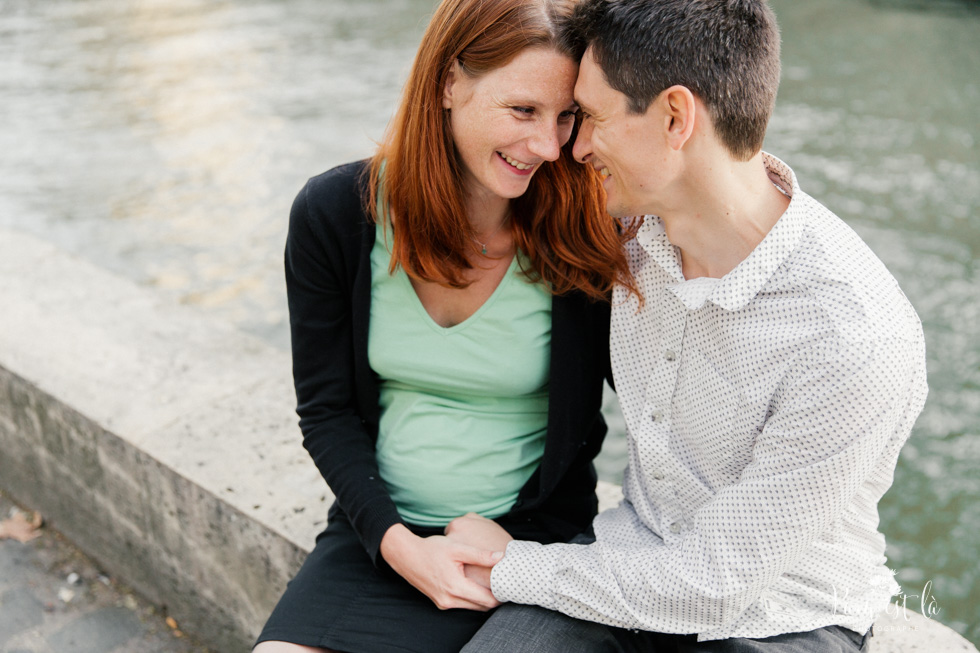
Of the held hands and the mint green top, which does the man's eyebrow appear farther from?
the held hands

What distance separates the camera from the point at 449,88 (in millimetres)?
1937

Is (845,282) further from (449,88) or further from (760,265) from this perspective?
(449,88)

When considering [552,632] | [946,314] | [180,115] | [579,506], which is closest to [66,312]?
[579,506]

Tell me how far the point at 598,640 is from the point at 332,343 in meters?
0.84

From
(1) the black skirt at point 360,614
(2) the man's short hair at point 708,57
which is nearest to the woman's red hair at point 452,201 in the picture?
(2) the man's short hair at point 708,57

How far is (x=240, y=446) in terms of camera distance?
252 centimetres

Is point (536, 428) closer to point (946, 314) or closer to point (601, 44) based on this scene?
point (601, 44)

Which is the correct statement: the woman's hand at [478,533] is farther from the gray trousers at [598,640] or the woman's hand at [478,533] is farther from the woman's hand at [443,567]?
the gray trousers at [598,640]

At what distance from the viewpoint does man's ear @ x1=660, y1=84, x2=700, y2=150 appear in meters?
1.58

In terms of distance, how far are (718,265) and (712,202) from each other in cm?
12

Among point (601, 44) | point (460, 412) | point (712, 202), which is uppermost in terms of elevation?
point (601, 44)

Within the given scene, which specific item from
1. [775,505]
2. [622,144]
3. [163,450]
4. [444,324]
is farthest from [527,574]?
[163,450]

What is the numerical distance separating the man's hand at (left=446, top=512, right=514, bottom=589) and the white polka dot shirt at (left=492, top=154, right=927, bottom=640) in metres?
0.08

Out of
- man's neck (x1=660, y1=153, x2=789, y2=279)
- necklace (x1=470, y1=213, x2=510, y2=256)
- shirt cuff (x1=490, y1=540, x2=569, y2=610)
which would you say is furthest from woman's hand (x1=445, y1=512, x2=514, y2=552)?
man's neck (x1=660, y1=153, x2=789, y2=279)
